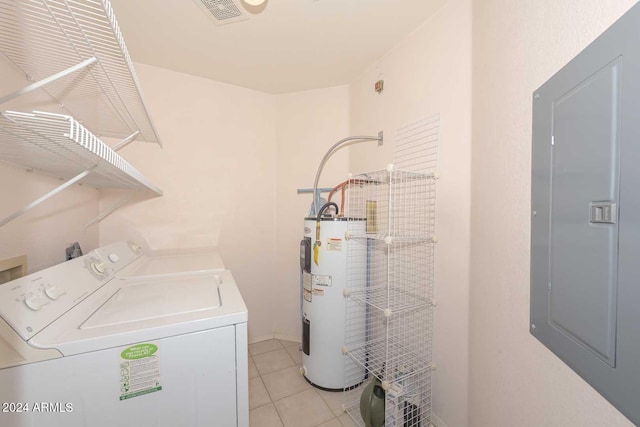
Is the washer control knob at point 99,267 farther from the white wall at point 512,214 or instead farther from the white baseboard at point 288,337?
the white wall at point 512,214

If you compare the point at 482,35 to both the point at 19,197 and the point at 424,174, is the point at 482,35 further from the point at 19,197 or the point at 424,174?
the point at 19,197

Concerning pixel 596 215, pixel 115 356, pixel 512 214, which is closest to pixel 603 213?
pixel 596 215

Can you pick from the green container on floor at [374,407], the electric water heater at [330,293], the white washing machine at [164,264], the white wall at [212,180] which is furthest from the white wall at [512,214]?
the white wall at [212,180]

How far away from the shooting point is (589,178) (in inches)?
25.0

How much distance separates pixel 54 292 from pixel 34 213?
618 mm

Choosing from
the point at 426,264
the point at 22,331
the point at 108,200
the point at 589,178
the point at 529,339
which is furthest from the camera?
the point at 108,200

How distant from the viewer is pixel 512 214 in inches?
42.0

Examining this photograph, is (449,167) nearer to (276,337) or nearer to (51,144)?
(51,144)

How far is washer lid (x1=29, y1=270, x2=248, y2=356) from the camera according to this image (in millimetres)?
794

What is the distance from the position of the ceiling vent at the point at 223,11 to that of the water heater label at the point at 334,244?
1.60m

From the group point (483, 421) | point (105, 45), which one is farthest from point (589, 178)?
point (105, 45)

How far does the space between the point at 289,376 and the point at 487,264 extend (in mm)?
1792

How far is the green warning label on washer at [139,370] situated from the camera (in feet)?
2.70

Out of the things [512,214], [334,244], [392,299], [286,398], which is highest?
[512,214]
